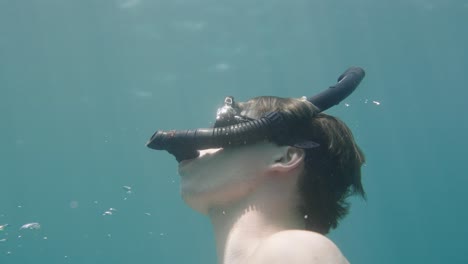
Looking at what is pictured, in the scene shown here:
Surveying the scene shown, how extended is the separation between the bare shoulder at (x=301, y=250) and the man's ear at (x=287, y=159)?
763 mm

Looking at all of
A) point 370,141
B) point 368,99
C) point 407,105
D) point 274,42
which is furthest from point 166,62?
point 370,141

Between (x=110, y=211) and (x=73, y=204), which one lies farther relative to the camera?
(x=110, y=211)

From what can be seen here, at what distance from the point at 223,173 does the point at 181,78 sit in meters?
25.0

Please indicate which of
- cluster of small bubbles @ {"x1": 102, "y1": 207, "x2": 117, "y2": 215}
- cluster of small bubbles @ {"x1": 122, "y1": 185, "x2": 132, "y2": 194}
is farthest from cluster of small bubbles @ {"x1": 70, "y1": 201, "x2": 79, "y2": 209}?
cluster of small bubbles @ {"x1": 122, "y1": 185, "x2": 132, "y2": 194}

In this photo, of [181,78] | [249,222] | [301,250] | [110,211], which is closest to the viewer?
[301,250]

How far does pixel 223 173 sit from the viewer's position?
275 centimetres

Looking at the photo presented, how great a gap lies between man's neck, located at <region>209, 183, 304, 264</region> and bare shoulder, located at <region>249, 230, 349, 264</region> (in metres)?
0.37

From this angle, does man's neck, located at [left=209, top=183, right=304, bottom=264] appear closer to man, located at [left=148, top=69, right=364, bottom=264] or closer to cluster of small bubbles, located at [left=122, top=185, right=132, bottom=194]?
man, located at [left=148, top=69, right=364, bottom=264]

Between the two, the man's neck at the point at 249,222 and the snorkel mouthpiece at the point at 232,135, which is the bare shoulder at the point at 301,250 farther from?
the snorkel mouthpiece at the point at 232,135

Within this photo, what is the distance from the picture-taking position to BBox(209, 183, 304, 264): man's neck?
2.42m

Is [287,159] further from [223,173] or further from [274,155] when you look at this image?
[223,173]

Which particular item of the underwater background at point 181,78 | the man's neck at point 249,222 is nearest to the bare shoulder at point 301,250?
the man's neck at point 249,222

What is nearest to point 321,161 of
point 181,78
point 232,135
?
point 232,135

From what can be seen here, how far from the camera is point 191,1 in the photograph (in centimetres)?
2081
